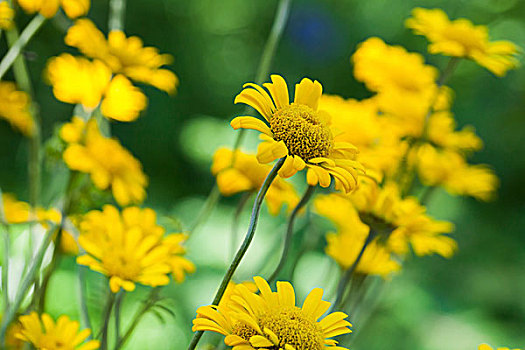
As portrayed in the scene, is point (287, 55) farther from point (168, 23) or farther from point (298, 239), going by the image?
point (298, 239)

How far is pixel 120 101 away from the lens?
0.45 meters

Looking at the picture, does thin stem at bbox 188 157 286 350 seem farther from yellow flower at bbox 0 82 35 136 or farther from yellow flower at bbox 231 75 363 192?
yellow flower at bbox 0 82 35 136

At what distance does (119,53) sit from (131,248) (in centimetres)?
17

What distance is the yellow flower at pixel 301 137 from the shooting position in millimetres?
281

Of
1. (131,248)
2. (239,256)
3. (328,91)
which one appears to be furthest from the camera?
(328,91)

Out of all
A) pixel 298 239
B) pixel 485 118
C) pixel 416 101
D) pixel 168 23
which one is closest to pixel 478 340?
pixel 298 239

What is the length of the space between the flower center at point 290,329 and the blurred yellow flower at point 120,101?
8.3 inches

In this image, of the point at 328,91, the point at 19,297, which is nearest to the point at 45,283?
the point at 19,297

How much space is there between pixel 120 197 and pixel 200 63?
1.02 metres

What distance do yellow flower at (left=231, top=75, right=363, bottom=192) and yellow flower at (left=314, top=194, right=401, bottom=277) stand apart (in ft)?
0.36

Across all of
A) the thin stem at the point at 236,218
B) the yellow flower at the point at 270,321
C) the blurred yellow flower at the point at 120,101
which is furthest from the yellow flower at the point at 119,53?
the yellow flower at the point at 270,321

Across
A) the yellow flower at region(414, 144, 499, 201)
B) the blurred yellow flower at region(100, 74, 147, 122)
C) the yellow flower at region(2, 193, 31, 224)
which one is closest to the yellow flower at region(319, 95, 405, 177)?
the yellow flower at region(414, 144, 499, 201)

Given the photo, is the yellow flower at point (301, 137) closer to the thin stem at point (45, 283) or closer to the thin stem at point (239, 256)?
the thin stem at point (239, 256)

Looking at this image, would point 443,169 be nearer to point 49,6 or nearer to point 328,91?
point 49,6
